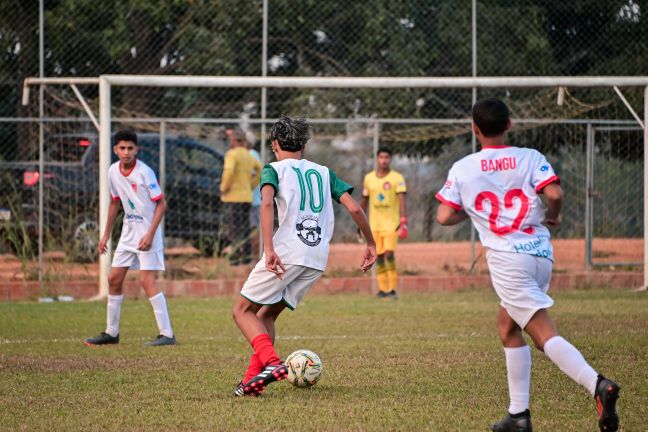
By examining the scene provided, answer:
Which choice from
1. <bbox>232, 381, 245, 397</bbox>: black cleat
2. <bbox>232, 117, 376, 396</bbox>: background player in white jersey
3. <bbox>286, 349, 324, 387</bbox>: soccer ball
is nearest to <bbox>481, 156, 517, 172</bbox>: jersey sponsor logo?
<bbox>232, 117, 376, 396</bbox>: background player in white jersey

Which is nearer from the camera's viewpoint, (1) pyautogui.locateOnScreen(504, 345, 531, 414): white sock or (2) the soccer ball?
(1) pyautogui.locateOnScreen(504, 345, 531, 414): white sock

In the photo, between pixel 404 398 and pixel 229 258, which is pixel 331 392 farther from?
pixel 229 258

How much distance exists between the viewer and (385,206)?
1471 centimetres

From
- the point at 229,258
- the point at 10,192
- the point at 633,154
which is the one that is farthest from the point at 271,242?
the point at 633,154

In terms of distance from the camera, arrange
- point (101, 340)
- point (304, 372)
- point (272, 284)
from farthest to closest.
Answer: point (101, 340) < point (304, 372) < point (272, 284)

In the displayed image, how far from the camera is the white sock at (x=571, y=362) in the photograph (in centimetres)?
499

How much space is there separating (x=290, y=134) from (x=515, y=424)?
2383 mm

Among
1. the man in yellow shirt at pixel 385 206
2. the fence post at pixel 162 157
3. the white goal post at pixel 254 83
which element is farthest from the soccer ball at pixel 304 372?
the fence post at pixel 162 157

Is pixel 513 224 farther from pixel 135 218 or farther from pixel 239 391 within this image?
pixel 135 218

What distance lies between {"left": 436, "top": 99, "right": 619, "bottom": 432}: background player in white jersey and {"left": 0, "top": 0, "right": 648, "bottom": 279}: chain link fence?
10.1 m

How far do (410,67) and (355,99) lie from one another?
3.65 feet

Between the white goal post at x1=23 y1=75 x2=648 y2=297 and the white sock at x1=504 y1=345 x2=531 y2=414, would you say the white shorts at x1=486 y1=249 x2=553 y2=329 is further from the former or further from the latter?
the white goal post at x1=23 y1=75 x2=648 y2=297

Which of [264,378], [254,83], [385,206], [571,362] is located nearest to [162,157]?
[254,83]

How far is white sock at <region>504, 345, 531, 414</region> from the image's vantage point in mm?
5254
